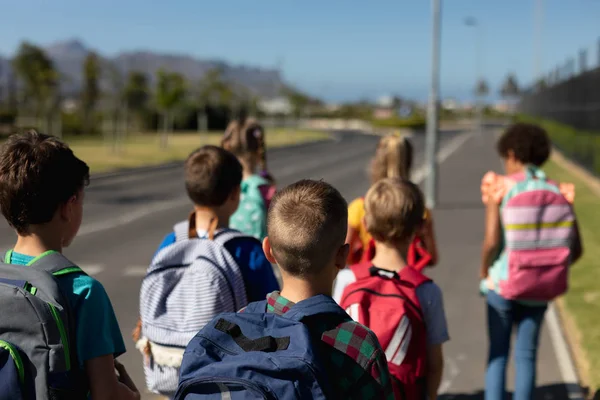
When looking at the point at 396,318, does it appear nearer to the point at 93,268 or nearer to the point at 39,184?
the point at 39,184

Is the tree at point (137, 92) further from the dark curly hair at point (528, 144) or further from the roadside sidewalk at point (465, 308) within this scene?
the dark curly hair at point (528, 144)

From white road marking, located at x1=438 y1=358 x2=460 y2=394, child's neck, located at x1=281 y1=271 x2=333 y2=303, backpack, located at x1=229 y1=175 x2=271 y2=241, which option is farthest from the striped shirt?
white road marking, located at x1=438 y1=358 x2=460 y2=394

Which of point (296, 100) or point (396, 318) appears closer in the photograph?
point (396, 318)

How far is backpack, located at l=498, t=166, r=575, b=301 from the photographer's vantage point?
3.98m

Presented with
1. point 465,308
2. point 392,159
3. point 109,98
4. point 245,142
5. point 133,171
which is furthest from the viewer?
point 109,98

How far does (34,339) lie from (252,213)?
2.76 metres

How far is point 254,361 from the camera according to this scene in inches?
73.2

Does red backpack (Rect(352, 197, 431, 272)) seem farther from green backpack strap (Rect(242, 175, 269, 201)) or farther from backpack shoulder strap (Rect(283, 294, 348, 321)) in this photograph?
backpack shoulder strap (Rect(283, 294, 348, 321))

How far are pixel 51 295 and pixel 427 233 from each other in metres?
2.42

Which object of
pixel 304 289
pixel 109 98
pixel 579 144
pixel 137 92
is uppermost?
pixel 137 92

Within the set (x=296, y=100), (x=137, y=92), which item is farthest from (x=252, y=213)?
(x=296, y=100)

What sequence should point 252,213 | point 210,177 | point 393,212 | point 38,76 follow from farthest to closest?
point 38,76, point 252,213, point 210,177, point 393,212

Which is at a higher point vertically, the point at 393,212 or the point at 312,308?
the point at 393,212

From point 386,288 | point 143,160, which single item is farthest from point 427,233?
point 143,160
